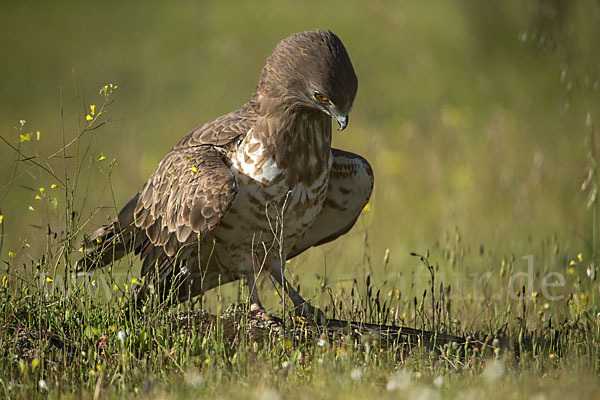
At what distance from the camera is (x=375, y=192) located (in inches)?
336

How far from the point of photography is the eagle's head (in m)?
4.87

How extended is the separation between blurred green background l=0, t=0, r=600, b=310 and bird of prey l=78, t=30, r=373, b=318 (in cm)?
63

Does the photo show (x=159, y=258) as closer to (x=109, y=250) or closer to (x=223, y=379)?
(x=109, y=250)

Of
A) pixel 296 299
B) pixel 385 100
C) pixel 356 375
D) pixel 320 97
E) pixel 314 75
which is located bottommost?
pixel 356 375

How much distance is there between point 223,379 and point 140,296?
1.55 metres

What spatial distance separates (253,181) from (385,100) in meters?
12.1

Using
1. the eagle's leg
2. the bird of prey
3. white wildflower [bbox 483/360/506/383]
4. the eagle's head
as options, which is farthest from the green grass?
Answer: the eagle's head

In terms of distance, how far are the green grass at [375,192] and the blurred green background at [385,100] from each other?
2.3 inches

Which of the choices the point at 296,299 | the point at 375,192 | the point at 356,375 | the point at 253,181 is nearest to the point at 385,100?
the point at 375,192

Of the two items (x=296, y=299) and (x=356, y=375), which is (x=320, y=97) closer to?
(x=296, y=299)

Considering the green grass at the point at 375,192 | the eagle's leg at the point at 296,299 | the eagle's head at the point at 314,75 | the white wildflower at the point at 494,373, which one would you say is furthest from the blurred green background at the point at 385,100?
the white wildflower at the point at 494,373

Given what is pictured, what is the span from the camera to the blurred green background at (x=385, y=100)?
952 cm

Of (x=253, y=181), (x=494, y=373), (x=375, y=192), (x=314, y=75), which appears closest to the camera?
(x=494, y=373)

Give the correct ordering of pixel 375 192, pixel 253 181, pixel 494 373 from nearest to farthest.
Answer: pixel 494 373
pixel 253 181
pixel 375 192
